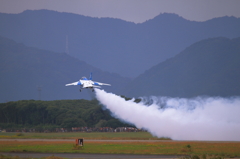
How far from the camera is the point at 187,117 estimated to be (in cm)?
5456

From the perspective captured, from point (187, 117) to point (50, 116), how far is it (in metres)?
40.5

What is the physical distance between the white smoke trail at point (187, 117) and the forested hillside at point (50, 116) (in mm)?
17494

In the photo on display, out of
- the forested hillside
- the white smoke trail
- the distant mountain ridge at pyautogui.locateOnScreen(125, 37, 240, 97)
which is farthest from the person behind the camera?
the distant mountain ridge at pyautogui.locateOnScreen(125, 37, 240, 97)

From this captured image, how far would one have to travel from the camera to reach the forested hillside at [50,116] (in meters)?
80.6

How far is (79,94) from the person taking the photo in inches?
7539

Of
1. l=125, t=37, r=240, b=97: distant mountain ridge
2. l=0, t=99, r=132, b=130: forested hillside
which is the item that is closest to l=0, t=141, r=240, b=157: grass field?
l=0, t=99, r=132, b=130: forested hillside

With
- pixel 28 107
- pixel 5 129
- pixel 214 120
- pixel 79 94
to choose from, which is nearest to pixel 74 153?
pixel 214 120

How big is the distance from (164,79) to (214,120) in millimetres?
139505

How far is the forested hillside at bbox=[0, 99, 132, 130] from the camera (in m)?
80.6

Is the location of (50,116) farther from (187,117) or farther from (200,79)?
(200,79)

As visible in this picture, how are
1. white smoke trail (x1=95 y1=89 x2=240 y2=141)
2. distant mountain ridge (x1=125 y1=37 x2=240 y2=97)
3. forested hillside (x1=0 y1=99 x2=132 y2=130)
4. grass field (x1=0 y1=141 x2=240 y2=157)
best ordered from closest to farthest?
grass field (x1=0 y1=141 x2=240 y2=157), white smoke trail (x1=95 y1=89 x2=240 y2=141), forested hillside (x1=0 y1=99 x2=132 y2=130), distant mountain ridge (x1=125 y1=37 x2=240 y2=97)

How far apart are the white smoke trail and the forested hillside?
57.4 feet

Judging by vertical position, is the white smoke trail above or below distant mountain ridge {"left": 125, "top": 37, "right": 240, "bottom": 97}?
below

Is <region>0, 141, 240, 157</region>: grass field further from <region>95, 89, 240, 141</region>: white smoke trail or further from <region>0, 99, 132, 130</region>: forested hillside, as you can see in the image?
<region>0, 99, 132, 130</region>: forested hillside
